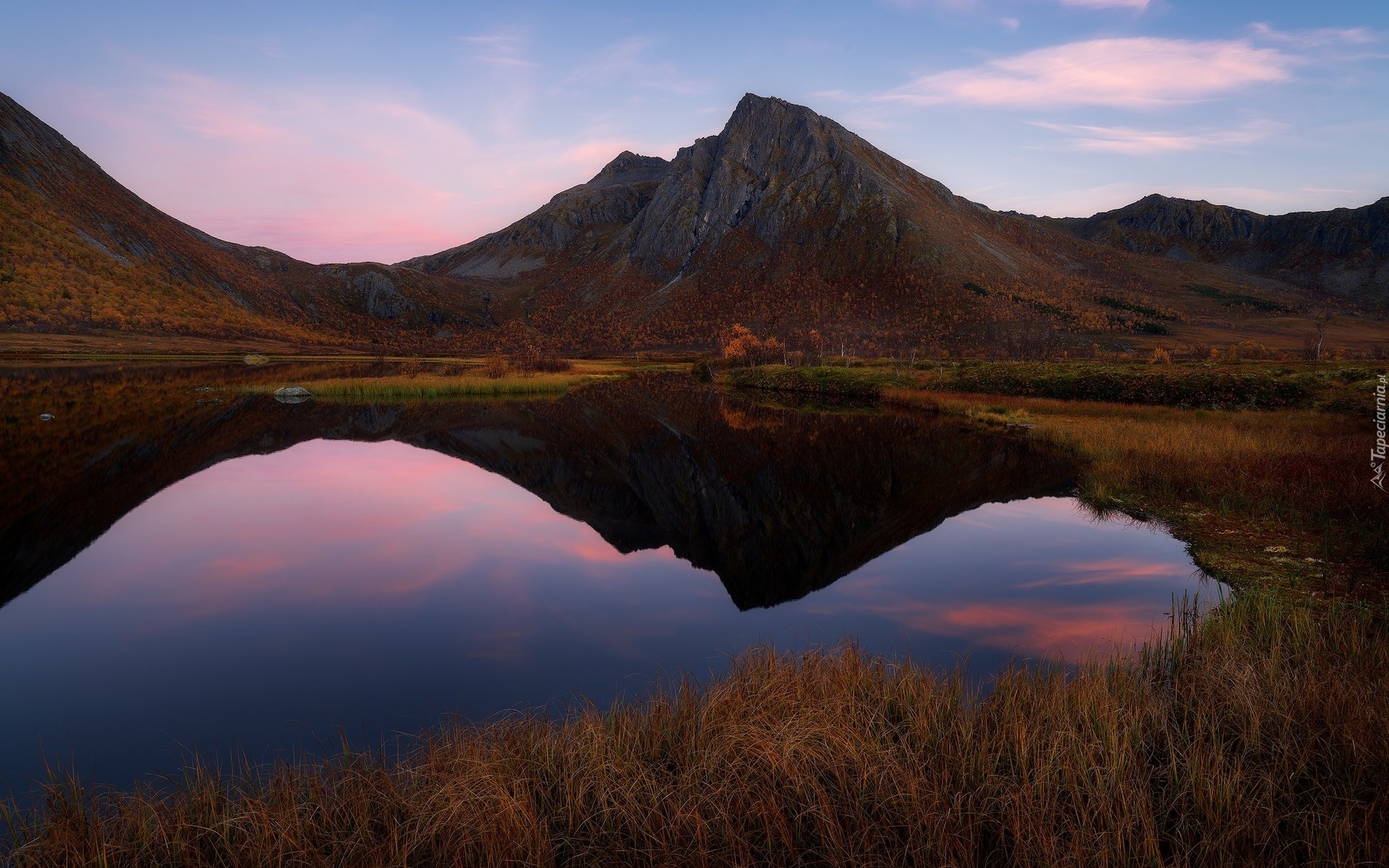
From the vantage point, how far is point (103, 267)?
13400cm

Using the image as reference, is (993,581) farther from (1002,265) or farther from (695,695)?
(1002,265)

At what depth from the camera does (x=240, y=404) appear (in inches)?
1890

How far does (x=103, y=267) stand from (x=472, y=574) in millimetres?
164662

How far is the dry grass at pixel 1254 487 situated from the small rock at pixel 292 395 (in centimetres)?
5057

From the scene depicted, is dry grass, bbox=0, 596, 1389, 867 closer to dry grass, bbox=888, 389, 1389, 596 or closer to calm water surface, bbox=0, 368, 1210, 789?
calm water surface, bbox=0, 368, 1210, 789

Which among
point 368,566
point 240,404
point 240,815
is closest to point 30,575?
point 368,566

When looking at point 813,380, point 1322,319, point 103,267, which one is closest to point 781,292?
point 1322,319

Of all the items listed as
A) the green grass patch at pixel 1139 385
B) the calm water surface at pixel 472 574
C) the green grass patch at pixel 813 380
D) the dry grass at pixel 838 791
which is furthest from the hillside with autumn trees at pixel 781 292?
the dry grass at pixel 838 791

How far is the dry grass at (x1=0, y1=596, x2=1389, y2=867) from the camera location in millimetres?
5402

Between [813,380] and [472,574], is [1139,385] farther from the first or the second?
[472,574]

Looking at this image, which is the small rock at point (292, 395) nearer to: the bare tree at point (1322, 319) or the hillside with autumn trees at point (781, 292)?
the hillside with autumn trees at point (781, 292)

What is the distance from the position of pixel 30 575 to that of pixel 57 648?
5.33 m

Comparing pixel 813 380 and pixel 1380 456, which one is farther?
pixel 813 380

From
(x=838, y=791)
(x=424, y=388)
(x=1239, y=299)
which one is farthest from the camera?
(x=1239, y=299)
